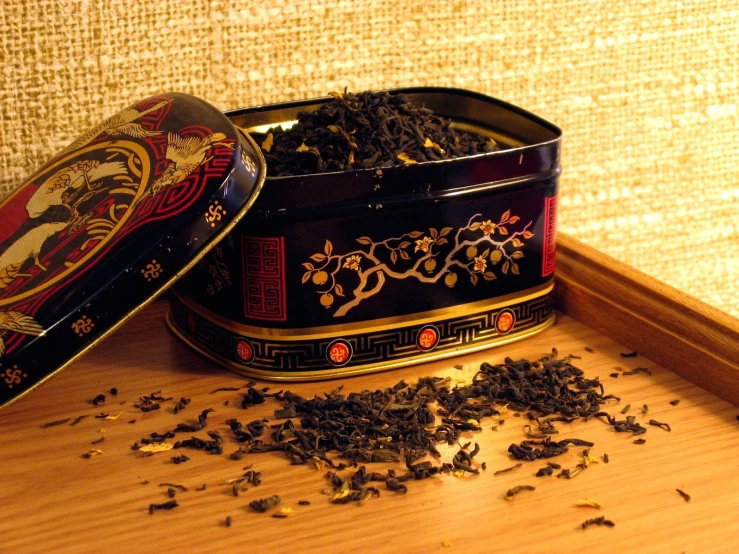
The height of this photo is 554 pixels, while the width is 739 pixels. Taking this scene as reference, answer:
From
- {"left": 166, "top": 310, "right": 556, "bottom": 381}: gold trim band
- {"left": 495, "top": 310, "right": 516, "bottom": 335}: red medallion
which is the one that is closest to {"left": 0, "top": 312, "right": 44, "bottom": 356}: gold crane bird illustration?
{"left": 166, "top": 310, "right": 556, "bottom": 381}: gold trim band

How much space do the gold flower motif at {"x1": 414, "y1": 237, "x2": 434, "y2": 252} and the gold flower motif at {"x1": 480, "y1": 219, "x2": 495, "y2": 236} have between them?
5 cm

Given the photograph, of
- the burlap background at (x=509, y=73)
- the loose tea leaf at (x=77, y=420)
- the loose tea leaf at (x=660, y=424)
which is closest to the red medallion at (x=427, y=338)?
the loose tea leaf at (x=660, y=424)

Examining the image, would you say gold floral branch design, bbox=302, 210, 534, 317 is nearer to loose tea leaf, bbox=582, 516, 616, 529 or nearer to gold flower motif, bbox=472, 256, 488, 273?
gold flower motif, bbox=472, 256, 488, 273

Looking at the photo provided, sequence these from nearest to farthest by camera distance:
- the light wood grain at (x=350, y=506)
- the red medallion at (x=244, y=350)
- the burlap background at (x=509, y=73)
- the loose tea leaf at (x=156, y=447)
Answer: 1. the light wood grain at (x=350, y=506)
2. the loose tea leaf at (x=156, y=447)
3. the red medallion at (x=244, y=350)
4. the burlap background at (x=509, y=73)

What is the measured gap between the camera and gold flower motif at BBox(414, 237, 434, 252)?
838mm

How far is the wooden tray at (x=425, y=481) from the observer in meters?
0.63

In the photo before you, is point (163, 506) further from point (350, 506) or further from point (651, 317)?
point (651, 317)

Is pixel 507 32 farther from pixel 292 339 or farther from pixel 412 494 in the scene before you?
pixel 412 494

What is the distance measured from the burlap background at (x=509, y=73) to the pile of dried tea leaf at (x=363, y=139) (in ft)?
0.66

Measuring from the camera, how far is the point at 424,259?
846 mm

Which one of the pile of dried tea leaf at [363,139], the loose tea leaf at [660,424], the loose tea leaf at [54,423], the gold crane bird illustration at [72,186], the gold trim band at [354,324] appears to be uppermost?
the pile of dried tea leaf at [363,139]

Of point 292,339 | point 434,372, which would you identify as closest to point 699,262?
point 434,372

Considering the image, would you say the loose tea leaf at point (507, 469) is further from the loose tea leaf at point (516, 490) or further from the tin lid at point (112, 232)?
the tin lid at point (112, 232)

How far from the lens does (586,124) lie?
1.32m
